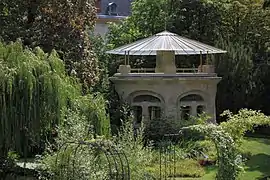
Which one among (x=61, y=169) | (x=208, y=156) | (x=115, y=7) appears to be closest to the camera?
(x=61, y=169)

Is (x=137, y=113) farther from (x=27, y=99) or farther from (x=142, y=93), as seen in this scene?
(x=27, y=99)

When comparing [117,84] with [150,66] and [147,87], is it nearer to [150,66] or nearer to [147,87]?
[147,87]

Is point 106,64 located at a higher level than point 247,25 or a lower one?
lower

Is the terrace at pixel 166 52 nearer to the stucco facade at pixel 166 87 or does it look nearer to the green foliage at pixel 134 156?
the stucco facade at pixel 166 87

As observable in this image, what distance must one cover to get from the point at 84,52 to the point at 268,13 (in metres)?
14.8

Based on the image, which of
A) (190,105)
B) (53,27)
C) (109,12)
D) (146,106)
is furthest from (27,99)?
(109,12)

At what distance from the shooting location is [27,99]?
51.1 ft

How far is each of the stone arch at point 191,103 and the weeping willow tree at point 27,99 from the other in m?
11.0

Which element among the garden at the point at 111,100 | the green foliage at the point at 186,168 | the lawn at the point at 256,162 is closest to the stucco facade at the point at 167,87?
the garden at the point at 111,100

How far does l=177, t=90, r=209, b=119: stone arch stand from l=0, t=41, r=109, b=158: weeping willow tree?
433 inches

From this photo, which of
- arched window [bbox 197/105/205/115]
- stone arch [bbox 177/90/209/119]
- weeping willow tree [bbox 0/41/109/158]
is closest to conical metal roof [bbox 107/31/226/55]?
stone arch [bbox 177/90/209/119]

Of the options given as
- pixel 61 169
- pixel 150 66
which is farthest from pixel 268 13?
pixel 61 169

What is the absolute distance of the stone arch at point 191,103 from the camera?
26688 millimetres

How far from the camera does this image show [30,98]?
51.1 ft
